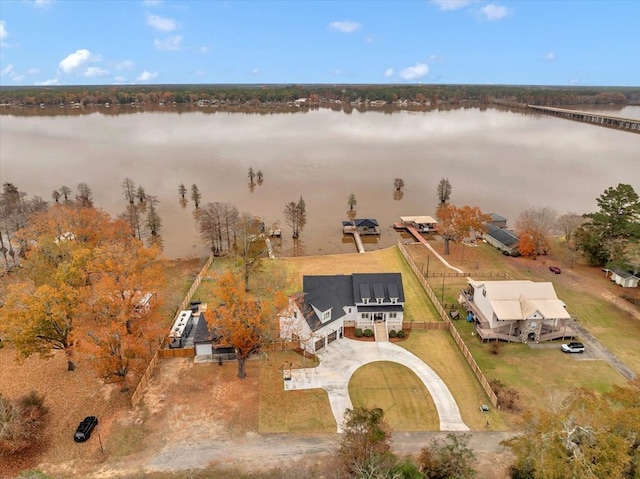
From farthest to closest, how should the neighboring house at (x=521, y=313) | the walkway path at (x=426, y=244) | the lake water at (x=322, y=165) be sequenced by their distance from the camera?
the lake water at (x=322, y=165) < the walkway path at (x=426, y=244) < the neighboring house at (x=521, y=313)

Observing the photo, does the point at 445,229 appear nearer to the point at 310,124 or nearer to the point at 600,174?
the point at 600,174

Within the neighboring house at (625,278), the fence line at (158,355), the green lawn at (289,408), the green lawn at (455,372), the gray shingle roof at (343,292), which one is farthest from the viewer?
the neighboring house at (625,278)

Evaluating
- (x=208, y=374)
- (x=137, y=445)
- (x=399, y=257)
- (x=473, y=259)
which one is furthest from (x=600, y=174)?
(x=137, y=445)

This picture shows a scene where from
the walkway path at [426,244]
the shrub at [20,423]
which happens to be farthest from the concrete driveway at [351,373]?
the walkway path at [426,244]

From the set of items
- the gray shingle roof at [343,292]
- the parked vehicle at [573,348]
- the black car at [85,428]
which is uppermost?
the gray shingle roof at [343,292]

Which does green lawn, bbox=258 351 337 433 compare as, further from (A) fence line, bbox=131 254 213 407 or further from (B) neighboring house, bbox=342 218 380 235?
(B) neighboring house, bbox=342 218 380 235

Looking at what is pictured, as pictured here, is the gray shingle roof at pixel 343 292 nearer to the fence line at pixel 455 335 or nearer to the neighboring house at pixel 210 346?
the fence line at pixel 455 335
